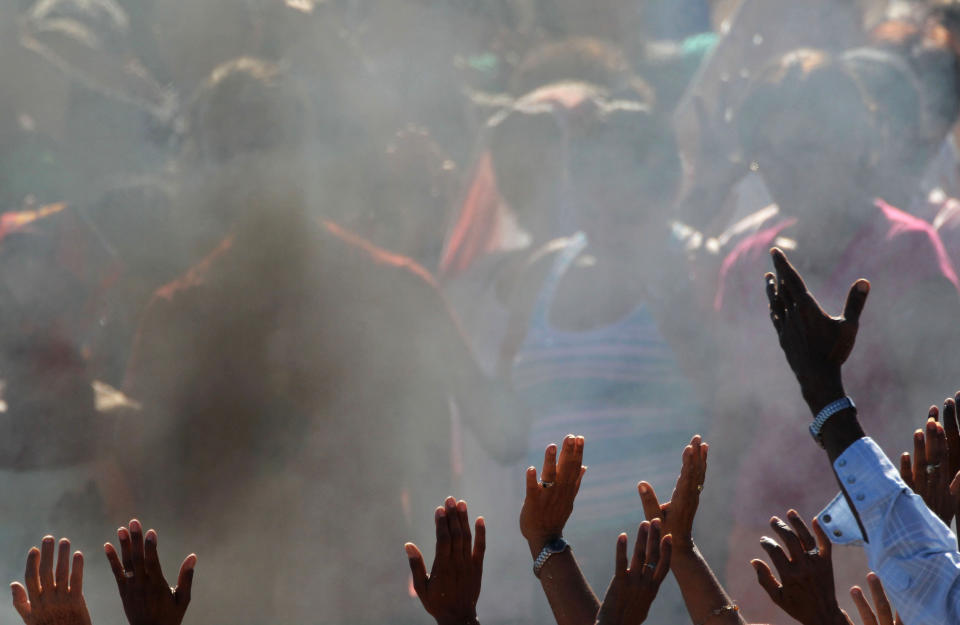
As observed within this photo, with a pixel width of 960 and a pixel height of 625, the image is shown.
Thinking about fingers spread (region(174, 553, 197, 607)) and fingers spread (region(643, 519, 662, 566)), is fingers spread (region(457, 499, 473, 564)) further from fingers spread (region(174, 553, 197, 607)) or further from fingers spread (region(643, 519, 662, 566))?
fingers spread (region(174, 553, 197, 607))

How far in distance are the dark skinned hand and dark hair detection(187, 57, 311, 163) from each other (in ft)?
4.81

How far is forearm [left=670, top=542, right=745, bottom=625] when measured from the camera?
1.29 metres

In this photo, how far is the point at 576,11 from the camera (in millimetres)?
4418

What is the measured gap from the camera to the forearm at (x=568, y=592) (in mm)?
1272

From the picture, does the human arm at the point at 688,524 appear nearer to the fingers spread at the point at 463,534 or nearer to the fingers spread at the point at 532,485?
the fingers spread at the point at 532,485

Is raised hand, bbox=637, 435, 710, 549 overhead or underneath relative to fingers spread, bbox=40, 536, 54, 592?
underneath

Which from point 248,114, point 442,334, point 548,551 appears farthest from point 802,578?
point 248,114

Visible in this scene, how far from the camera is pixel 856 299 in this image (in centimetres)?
107

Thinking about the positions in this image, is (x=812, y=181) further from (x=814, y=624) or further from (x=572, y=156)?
(x=814, y=624)

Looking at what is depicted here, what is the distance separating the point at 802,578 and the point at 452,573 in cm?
48

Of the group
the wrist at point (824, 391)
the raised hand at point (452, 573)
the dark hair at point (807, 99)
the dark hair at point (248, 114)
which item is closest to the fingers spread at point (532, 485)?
the raised hand at point (452, 573)

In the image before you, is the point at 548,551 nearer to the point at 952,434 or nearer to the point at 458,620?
the point at 458,620

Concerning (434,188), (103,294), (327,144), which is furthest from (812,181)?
(103,294)

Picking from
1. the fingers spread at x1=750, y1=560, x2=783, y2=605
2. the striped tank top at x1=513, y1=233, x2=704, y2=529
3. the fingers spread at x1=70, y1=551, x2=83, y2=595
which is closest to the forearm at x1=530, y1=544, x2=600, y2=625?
the fingers spread at x1=750, y1=560, x2=783, y2=605
